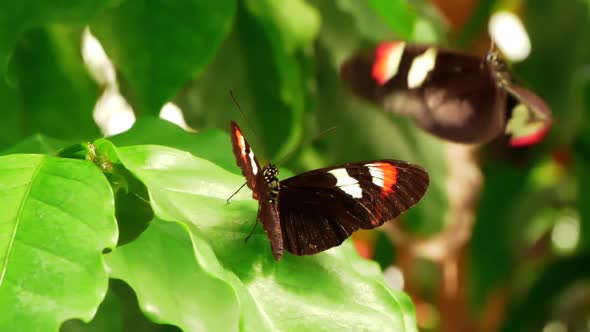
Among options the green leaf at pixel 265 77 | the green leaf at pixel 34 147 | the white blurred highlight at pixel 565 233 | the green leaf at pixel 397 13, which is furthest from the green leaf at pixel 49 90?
the white blurred highlight at pixel 565 233

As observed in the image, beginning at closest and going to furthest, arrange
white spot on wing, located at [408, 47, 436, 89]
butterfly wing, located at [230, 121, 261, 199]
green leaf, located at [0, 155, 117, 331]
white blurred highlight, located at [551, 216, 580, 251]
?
green leaf, located at [0, 155, 117, 331]
butterfly wing, located at [230, 121, 261, 199]
white spot on wing, located at [408, 47, 436, 89]
white blurred highlight, located at [551, 216, 580, 251]

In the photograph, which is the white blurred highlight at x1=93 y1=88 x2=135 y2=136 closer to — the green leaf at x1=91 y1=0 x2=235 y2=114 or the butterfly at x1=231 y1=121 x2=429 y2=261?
the green leaf at x1=91 y1=0 x2=235 y2=114

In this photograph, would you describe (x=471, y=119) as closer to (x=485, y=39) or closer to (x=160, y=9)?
A: (x=160, y=9)

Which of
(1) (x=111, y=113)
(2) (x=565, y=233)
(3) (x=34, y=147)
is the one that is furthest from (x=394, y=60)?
(2) (x=565, y=233)

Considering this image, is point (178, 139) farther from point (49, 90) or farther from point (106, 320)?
point (49, 90)

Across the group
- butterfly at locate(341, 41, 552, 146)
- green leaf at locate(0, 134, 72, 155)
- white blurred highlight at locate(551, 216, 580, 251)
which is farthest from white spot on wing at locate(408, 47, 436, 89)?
white blurred highlight at locate(551, 216, 580, 251)

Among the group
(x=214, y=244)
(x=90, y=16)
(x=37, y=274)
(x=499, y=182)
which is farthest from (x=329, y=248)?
(x=499, y=182)
